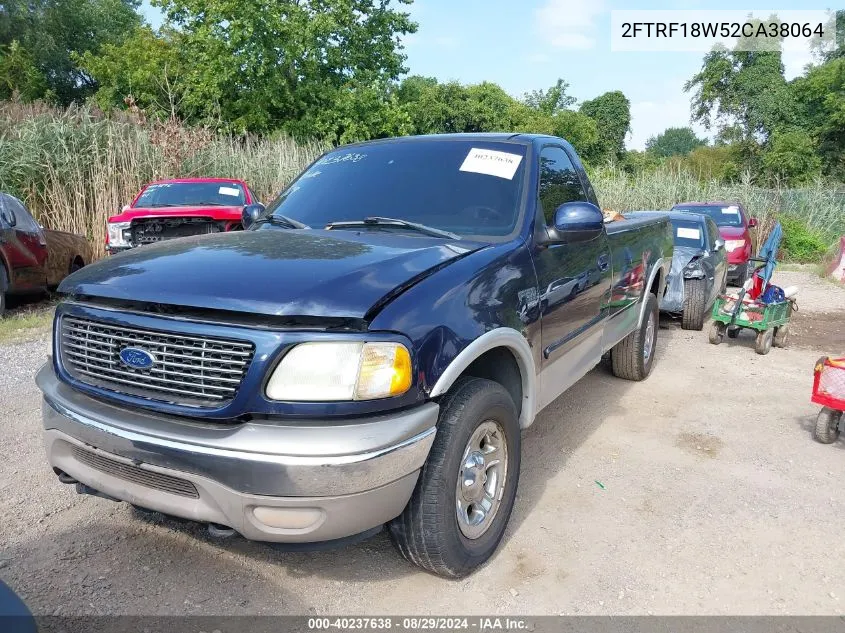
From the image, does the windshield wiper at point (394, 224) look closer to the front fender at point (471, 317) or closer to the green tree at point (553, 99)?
the front fender at point (471, 317)

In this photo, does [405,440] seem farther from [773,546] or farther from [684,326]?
[684,326]

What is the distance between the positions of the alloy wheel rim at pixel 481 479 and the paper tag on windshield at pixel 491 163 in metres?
1.39

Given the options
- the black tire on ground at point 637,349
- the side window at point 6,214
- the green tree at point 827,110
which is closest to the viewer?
the black tire on ground at point 637,349

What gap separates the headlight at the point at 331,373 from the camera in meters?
2.13

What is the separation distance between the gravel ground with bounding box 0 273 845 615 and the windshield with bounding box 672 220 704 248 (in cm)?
457

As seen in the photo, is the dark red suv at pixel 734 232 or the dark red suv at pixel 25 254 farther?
the dark red suv at pixel 734 232

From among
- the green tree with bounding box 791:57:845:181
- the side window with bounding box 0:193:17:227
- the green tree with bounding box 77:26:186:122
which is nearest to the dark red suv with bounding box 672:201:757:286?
the side window with bounding box 0:193:17:227

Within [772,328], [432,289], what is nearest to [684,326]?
[772,328]

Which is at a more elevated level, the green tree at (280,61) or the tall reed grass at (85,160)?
the green tree at (280,61)

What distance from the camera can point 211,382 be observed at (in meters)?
2.19

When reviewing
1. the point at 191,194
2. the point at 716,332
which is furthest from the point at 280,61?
the point at 716,332

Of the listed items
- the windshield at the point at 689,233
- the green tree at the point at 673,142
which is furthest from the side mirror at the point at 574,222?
the green tree at the point at 673,142

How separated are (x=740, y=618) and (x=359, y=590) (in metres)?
1.49

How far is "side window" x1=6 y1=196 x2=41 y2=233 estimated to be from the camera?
8188mm
